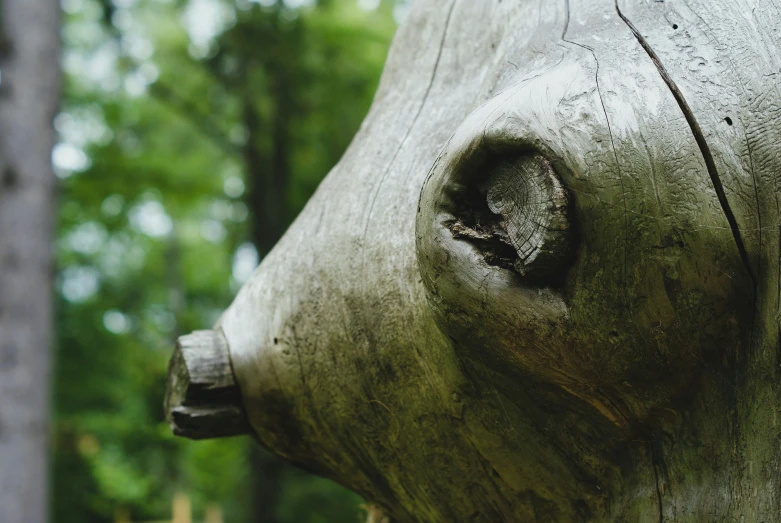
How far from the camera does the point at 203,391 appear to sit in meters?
1.85

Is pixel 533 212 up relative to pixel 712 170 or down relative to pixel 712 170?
down

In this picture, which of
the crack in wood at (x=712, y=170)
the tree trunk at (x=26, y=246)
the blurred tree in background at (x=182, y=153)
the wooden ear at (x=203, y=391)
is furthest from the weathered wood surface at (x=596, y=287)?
the blurred tree in background at (x=182, y=153)

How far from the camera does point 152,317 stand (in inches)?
822

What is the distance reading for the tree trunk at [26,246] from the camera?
5879 mm

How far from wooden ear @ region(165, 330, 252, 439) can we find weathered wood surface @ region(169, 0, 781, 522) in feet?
1.29

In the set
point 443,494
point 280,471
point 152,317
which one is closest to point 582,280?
point 443,494

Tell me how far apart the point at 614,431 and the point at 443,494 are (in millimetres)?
440

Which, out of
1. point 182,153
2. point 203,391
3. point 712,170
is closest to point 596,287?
point 712,170

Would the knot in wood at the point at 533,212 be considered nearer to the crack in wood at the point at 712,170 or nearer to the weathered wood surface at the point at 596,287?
the weathered wood surface at the point at 596,287

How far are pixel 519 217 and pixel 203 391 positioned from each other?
0.99m

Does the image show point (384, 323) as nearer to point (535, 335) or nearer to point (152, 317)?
point (535, 335)

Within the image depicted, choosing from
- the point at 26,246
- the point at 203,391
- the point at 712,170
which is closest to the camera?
the point at 712,170

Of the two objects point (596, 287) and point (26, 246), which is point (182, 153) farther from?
point (596, 287)

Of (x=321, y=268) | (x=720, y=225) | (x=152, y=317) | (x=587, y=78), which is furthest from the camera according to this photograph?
(x=152, y=317)
